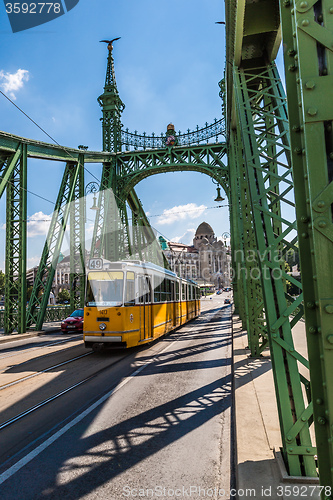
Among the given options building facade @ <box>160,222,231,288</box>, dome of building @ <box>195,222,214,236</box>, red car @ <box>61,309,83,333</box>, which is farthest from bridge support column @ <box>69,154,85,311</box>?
dome of building @ <box>195,222,214,236</box>

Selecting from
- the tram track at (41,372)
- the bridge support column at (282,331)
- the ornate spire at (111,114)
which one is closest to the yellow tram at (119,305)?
the tram track at (41,372)

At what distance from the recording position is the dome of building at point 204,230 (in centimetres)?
15225

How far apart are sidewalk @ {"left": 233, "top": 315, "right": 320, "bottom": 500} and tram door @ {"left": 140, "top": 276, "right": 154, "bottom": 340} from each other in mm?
4953

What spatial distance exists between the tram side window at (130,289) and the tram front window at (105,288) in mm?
176

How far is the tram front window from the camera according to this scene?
10836 millimetres

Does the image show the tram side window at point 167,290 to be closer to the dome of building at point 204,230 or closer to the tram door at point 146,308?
the tram door at point 146,308

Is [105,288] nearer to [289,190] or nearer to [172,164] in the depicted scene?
[289,190]

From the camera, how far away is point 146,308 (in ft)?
39.5

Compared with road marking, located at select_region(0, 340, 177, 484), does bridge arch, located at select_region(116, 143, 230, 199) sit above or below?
above

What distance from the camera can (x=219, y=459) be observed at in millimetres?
4074

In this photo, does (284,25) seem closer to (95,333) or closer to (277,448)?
(277,448)

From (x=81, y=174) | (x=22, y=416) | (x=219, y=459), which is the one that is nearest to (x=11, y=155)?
(x=81, y=174)

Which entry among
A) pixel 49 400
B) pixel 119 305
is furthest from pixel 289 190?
pixel 119 305

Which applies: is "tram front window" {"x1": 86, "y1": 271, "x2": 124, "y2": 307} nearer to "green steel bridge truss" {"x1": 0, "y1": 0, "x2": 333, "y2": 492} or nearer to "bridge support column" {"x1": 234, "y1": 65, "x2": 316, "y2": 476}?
"green steel bridge truss" {"x1": 0, "y1": 0, "x2": 333, "y2": 492}
